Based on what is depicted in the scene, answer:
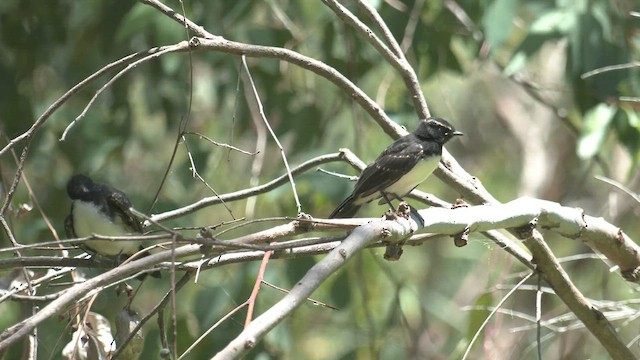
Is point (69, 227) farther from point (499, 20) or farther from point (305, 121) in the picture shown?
point (499, 20)

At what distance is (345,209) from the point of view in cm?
500

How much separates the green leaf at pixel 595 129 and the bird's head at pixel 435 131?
0.71m

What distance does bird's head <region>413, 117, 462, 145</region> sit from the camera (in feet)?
16.2

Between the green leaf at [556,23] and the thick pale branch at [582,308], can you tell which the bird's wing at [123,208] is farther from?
the green leaf at [556,23]

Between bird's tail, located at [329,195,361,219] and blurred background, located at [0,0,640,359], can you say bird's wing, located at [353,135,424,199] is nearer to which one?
bird's tail, located at [329,195,361,219]

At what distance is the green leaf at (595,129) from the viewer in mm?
5184

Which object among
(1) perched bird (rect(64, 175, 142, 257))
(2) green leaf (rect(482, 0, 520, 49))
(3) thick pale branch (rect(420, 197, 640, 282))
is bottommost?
(1) perched bird (rect(64, 175, 142, 257))

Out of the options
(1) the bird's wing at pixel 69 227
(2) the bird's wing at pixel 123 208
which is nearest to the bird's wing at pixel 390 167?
A: (2) the bird's wing at pixel 123 208

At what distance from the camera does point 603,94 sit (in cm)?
548

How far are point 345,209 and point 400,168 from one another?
382 mm

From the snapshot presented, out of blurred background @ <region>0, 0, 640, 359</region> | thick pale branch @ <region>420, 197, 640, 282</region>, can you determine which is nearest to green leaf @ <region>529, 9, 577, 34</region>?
blurred background @ <region>0, 0, 640, 359</region>

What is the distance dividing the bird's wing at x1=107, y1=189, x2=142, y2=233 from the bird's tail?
1143mm

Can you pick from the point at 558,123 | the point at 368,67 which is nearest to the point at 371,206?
the point at 368,67

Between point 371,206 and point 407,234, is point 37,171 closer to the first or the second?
point 371,206
